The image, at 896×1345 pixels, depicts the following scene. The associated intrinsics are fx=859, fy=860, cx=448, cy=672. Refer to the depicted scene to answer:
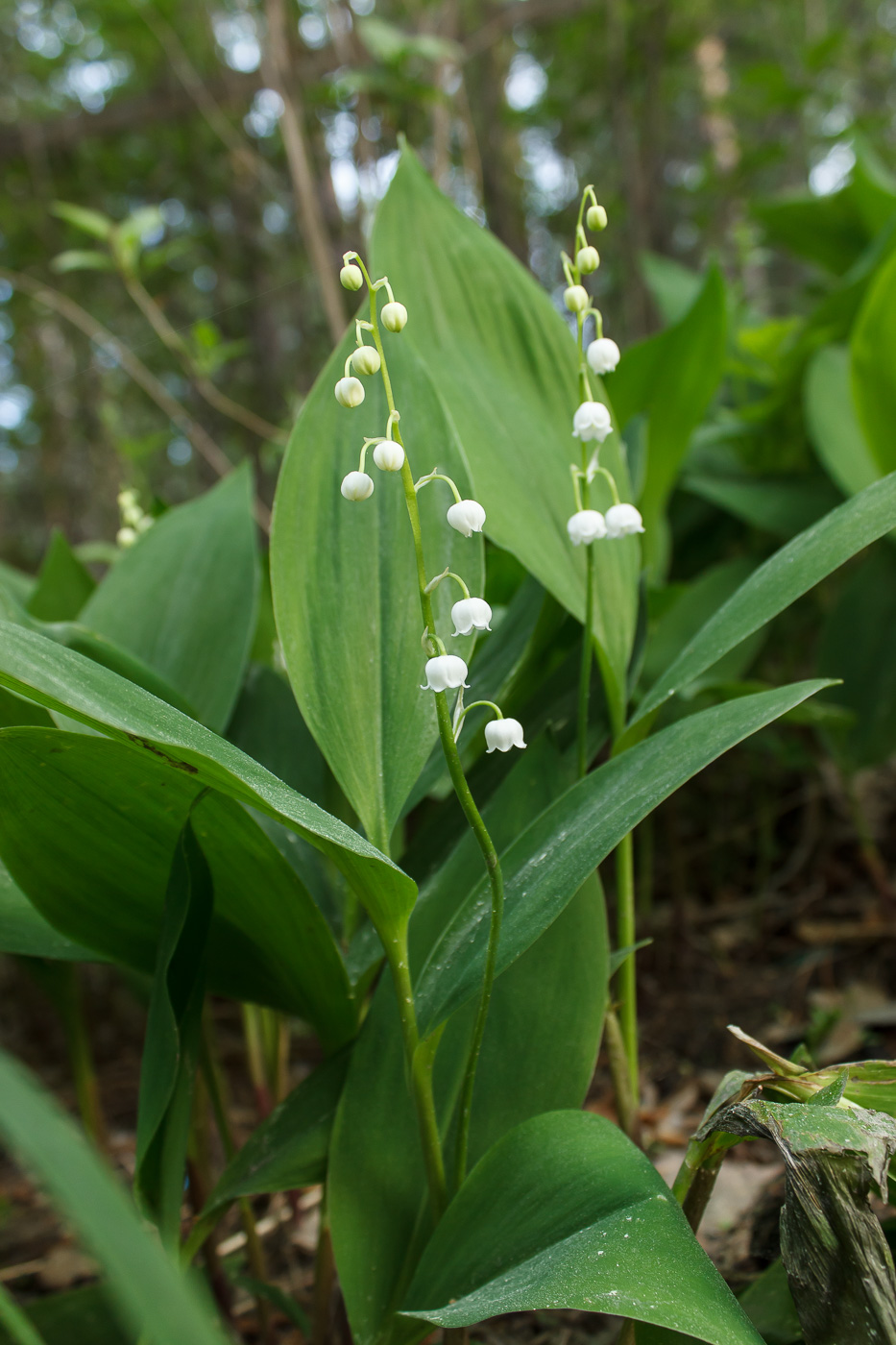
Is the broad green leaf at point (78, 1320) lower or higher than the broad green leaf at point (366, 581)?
lower

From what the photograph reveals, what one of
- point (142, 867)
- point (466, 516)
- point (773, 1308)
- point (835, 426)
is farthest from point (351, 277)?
point (835, 426)

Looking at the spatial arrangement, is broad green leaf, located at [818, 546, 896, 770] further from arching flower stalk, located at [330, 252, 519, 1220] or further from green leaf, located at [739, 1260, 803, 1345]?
arching flower stalk, located at [330, 252, 519, 1220]

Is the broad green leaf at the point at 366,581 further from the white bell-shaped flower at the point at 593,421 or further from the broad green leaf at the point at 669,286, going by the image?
the broad green leaf at the point at 669,286

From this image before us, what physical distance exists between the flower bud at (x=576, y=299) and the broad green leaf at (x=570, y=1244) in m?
0.50

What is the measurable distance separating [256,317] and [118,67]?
183 centimetres

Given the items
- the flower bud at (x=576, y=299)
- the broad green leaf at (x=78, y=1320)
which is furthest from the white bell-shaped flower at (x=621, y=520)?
the broad green leaf at (x=78, y=1320)

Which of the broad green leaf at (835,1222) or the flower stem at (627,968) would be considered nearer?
the broad green leaf at (835,1222)

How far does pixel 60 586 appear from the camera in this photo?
3.22ft

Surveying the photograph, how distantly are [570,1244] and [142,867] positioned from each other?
311mm

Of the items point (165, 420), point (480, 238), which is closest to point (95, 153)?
point (165, 420)

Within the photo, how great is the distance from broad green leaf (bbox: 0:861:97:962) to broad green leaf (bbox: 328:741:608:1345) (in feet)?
0.71

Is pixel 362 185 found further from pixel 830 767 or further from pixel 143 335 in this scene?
pixel 143 335

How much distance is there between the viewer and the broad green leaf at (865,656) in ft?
3.84

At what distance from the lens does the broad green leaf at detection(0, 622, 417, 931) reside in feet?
1.20
